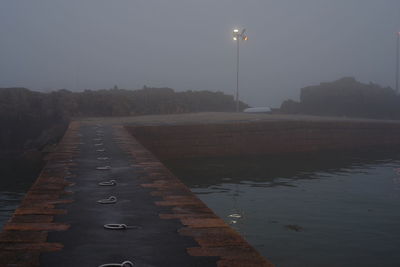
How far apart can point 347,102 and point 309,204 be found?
95.9ft

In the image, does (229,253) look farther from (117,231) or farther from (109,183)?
(109,183)

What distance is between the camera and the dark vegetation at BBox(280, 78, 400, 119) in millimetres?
37125

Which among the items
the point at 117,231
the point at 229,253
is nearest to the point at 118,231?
the point at 117,231

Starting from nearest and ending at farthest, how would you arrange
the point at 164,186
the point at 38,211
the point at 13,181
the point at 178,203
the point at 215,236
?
1. the point at 215,236
2. the point at 38,211
3. the point at 178,203
4. the point at 164,186
5. the point at 13,181

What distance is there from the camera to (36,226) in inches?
169

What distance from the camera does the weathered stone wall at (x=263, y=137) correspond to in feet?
55.5

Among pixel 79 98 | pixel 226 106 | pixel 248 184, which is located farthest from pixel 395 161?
pixel 226 106

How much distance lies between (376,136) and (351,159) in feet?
16.5

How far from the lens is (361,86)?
41969 mm

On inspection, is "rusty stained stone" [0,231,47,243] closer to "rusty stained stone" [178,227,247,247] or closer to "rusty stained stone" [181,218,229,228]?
"rusty stained stone" [178,227,247,247]

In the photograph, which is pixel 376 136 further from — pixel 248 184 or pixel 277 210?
pixel 277 210

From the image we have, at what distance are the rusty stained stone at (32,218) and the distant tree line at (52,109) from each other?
13685mm

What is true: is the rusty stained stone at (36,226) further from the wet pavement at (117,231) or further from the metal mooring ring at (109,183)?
the metal mooring ring at (109,183)

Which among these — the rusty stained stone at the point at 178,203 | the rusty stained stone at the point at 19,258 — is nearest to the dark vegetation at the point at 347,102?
the rusty stained stone at the point at 178,203
